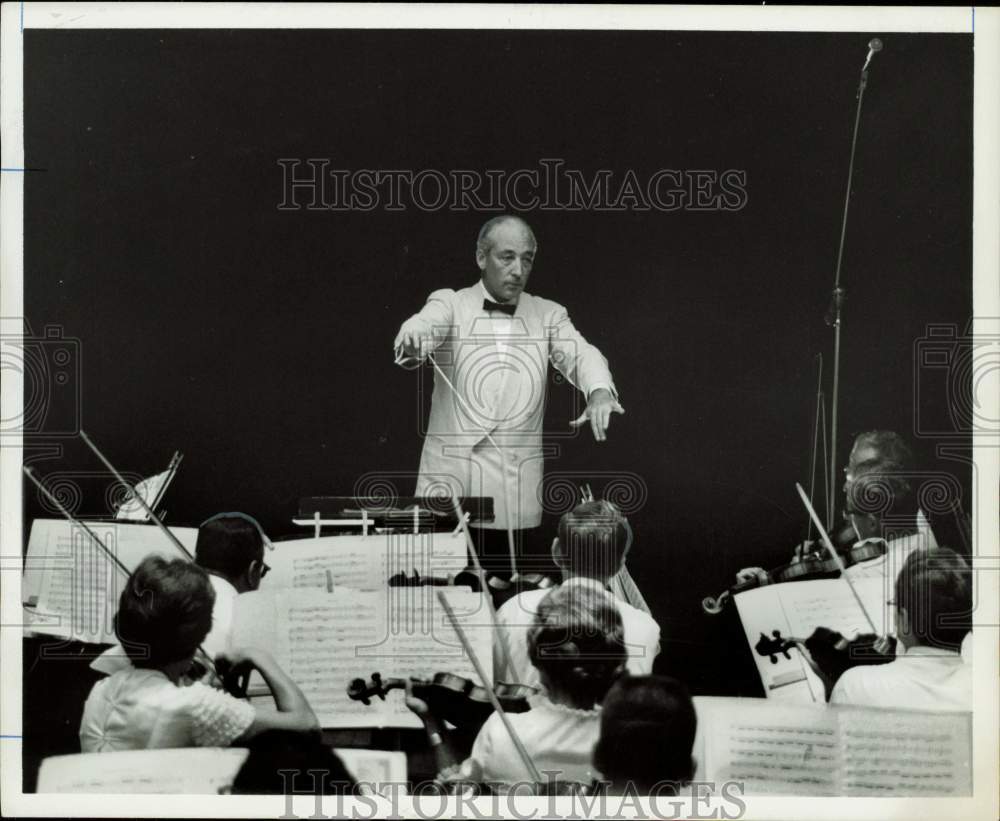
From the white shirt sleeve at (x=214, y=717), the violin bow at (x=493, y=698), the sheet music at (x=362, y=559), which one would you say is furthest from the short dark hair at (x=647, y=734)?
the white shirt sleeve at (x=214, y=717)

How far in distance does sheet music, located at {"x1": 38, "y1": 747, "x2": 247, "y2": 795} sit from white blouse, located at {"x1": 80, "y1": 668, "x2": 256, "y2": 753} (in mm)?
31

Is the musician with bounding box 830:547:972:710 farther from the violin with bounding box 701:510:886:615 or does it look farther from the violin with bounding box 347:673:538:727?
the violin with bounding box 347:673:538:727

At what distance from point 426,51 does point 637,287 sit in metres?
1.08

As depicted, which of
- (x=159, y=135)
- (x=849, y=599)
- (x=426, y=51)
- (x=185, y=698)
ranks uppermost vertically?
(x=426, y=51)

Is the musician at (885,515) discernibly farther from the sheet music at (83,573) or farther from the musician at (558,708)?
the sheet music at (83,573)

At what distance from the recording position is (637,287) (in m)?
3.51

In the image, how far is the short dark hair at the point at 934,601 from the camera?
11.4ft

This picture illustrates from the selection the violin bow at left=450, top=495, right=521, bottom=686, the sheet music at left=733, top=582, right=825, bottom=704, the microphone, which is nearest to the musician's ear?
the violin bow at left=450, top=495, right=521, bottom=686

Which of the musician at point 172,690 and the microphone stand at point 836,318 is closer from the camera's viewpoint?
the musician at point 172,690

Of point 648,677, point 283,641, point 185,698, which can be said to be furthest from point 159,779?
point 648,677

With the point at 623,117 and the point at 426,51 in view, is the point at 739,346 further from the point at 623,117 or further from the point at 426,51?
the point at 426,51

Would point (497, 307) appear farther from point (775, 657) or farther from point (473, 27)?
point (775, 657)

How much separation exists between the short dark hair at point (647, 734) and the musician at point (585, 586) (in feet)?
0.26

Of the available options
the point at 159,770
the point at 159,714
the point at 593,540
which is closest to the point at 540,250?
the point at 593,540
